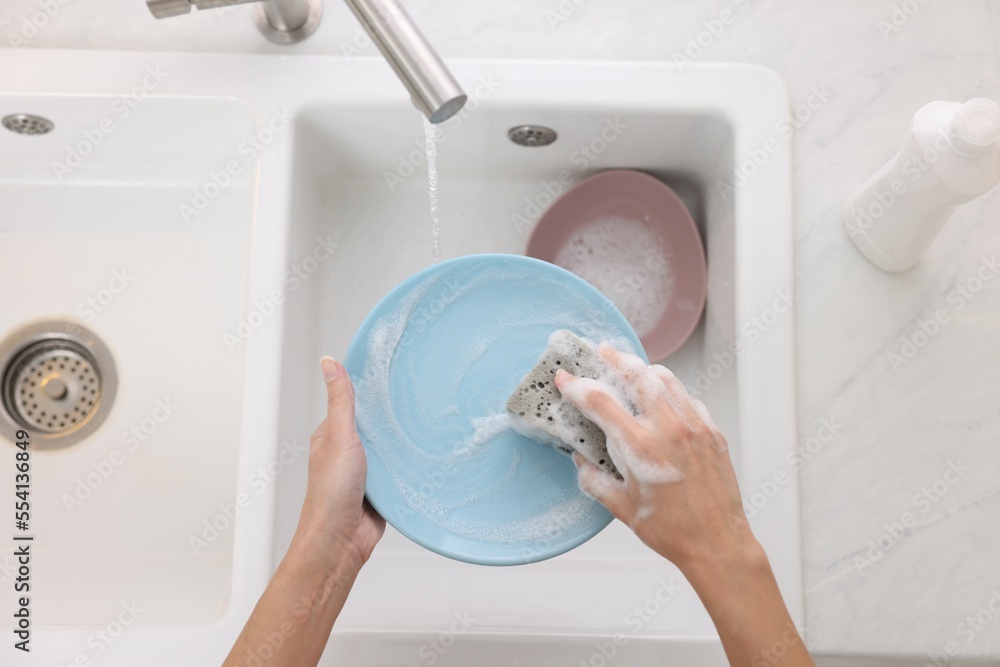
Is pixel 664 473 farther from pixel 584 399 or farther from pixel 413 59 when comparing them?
pixel 413 59

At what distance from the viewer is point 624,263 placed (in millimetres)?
1041

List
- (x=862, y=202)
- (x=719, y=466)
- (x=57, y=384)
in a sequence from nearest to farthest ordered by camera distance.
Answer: (x=719, y=466) → (x=862, y=202) → (x=57, y=384)

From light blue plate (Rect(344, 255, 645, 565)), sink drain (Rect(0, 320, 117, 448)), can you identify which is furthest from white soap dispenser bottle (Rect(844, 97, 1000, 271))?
sink drain (Rect(0, 320, 117, 448))

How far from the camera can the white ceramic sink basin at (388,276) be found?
2.60ft

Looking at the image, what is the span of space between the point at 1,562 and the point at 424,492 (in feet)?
1.83

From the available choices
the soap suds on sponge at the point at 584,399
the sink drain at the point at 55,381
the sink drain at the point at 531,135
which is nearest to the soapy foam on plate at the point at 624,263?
the sink drain at the point at 531,135

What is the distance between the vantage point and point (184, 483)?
91 cm

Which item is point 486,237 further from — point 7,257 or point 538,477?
point 7,257

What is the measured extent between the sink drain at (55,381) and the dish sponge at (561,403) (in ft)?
1.89

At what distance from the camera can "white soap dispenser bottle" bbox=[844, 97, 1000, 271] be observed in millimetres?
689

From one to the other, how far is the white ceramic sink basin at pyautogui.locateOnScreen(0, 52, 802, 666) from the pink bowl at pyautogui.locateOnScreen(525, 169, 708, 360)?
24 mm

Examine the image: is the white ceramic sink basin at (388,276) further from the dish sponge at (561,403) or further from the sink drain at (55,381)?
the dish sponge at (561,403)

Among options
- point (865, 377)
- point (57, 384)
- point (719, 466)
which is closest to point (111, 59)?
point (57, 384)

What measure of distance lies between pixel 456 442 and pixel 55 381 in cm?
56
